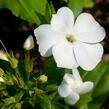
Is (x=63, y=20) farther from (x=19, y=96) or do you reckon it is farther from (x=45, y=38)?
(x=19, y=96)

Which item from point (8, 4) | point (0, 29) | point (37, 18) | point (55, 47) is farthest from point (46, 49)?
point (0, 29)

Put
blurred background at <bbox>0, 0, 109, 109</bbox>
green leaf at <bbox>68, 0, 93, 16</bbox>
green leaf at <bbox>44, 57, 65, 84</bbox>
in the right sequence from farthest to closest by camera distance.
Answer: blurred background at <bbox>0, 0, 109, 109</bbox> → green leaf at <bbox>68, 0, 93, 16</bbox> → green leaf at <bbox>44, 57, 65, 84</bbox>

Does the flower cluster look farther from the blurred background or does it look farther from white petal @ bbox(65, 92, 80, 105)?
the blurred background

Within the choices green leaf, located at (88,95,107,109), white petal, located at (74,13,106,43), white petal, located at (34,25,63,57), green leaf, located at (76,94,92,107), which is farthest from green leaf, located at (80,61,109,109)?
white petal, located at (34,25,63,57)

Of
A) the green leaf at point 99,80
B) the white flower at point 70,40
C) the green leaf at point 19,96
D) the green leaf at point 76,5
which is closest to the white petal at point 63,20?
the white flower at point 70,40

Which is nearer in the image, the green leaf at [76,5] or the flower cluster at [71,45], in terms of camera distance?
the flower cluster at [71,45]

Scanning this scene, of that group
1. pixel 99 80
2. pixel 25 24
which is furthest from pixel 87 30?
pixel 25 24

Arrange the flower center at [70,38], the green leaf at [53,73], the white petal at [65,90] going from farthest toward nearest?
the green leaf at [53,73] → the flower center at [70,38] → the white petal at [65,90]

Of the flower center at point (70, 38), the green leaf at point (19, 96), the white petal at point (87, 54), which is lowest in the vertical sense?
the green leaf at point (19, 96)

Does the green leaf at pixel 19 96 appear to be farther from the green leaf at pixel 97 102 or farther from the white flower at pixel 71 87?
the green leaf at pixel 97 102
